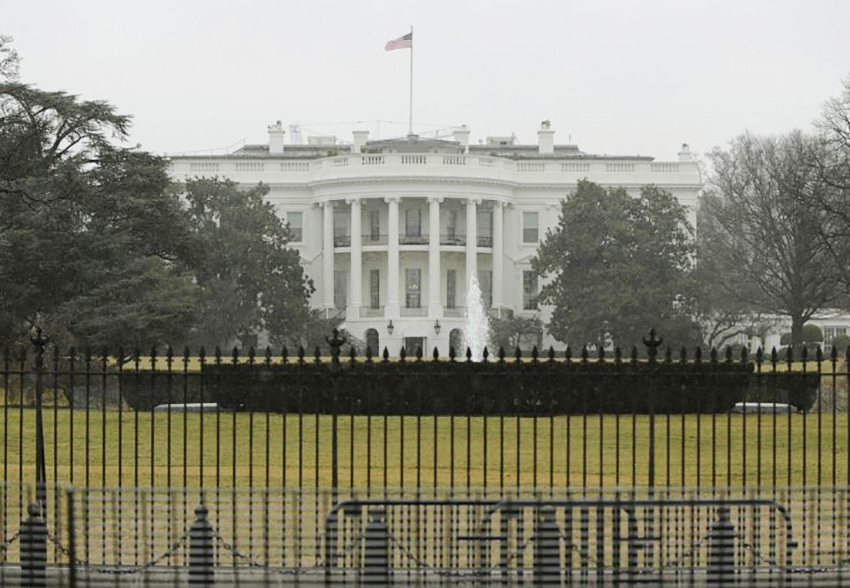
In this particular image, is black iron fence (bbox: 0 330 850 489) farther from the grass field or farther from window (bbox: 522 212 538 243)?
window (bbox: 522 212 538 243)

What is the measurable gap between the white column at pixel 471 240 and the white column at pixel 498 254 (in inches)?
36.1

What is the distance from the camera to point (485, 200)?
77.1 meters

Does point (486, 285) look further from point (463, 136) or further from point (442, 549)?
point (442, 549)

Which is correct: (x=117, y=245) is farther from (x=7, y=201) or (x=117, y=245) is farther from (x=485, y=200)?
(x=485, y=200)

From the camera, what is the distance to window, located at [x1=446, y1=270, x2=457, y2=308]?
7706 cm

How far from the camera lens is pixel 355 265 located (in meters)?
75.1

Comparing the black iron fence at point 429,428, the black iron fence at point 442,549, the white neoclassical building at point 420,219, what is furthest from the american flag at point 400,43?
the black iron fence at point 442,549

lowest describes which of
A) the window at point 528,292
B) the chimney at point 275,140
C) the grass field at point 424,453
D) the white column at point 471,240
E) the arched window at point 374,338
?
the grass field at point 424,453

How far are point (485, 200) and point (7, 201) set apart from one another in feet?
131

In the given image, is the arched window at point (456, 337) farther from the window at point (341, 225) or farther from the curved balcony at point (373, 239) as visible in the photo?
the window at point (341, 225)

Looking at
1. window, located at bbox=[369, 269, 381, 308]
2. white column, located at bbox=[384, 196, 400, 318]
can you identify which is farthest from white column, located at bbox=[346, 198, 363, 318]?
window, located at bbox=[369, 269, 381, 308]

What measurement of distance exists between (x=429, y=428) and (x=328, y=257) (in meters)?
53.0

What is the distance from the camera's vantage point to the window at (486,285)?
75.8m

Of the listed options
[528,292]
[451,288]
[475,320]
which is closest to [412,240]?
[451,288]
